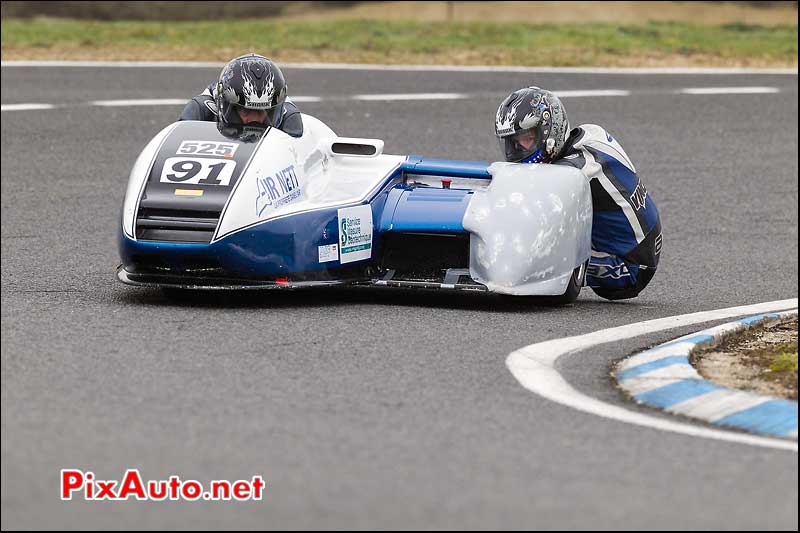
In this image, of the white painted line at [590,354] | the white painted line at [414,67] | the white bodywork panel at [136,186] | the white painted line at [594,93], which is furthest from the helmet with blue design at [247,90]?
the white painted line at [414,67]

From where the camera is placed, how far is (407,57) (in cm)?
1866

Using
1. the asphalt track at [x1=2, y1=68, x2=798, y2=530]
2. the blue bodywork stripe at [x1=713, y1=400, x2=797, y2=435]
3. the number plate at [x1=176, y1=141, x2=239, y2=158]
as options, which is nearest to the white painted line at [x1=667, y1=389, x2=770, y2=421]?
the blue bodywork stripe at [x1=713, y1=400, x2=797, y2=435]

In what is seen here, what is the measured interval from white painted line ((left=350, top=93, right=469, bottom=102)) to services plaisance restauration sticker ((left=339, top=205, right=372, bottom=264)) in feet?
28.6

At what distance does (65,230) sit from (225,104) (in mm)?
3136

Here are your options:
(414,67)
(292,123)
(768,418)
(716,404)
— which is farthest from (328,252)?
(414,67)

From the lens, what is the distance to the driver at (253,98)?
7715mm

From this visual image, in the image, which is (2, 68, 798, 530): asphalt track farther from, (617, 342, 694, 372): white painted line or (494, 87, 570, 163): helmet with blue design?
(494, 87, 570, 163): helmet with blue design

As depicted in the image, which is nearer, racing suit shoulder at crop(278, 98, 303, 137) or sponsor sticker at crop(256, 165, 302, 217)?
sponsor sticker at crop(256, 165, 302, 217)

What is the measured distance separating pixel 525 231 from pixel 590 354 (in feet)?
4.03

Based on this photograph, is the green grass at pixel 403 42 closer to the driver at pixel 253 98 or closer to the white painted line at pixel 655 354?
the driver at pixel 253 98

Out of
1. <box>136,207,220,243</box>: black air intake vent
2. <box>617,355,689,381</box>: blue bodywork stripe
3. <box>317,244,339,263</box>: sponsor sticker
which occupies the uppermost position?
<box>136,207,220,243</box>: black air intake vent

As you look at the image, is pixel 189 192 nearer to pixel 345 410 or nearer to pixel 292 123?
pixel 292 123

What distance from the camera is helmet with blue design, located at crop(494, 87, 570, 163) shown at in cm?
781

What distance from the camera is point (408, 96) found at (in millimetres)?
16406
